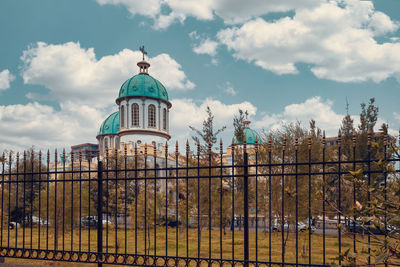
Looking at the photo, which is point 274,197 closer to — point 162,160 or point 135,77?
point 162,160

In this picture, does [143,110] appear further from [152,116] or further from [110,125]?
[110,125]

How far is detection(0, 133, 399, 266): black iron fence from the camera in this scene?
5.32 metres

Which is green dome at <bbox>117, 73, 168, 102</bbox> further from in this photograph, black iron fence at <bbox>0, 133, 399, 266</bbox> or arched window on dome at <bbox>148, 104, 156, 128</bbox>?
black iron fence at <bbox>0, 133, 399, 266</bbox>

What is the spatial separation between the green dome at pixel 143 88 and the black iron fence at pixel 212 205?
787 centimetres

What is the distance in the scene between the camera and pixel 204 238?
2177cm

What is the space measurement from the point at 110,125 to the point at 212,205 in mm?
34142

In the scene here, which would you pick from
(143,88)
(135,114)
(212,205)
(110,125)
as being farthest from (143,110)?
(212,205)

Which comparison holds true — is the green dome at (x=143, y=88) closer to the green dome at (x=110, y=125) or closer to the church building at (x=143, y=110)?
the church building at (x=143, y=110)

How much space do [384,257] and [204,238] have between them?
19.4m

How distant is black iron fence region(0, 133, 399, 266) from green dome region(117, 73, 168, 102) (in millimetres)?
7868

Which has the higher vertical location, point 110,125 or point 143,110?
point 143,110

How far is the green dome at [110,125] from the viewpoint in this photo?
157ft

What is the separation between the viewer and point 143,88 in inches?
1419

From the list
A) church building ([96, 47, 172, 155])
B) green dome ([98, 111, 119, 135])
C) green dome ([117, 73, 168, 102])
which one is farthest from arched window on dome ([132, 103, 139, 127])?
green dome ([98, 111, 119, 135])
